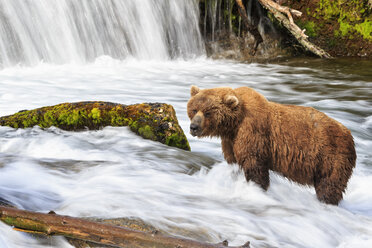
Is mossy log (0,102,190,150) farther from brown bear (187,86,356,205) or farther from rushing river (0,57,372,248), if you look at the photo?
brown bear (187,86,356,205)

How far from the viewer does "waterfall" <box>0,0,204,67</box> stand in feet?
39.0

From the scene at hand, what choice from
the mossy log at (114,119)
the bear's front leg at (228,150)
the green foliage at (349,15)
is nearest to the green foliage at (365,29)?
the green foliage at (349,15)

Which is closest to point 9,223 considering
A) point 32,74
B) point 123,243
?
point 123,243

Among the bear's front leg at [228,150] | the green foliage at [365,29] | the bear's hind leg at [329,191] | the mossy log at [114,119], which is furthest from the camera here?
the green foliage at [365,29]

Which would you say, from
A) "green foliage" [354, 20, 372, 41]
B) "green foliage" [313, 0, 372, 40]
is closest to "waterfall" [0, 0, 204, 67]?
"green foliage" [313, 0, 372, 40]

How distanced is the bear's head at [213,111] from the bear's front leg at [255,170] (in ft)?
1.14

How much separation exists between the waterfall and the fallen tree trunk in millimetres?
9376

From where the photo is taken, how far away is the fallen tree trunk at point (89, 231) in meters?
2.57

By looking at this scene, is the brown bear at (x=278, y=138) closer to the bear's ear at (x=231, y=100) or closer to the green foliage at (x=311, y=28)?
the bear's ear at (x=231, y=100)

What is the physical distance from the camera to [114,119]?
5.49 meters

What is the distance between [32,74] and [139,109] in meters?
6.27

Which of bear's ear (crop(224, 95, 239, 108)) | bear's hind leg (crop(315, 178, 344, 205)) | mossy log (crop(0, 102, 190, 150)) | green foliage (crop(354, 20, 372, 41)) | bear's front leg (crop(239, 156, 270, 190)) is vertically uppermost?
Answer: green foliage (crop(354, 20, 372, 41))

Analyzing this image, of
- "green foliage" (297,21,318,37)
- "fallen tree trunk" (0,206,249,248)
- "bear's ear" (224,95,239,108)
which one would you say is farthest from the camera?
"green foliage" (297,21,318,37)

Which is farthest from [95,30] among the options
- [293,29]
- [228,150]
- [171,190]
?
[228,150]
